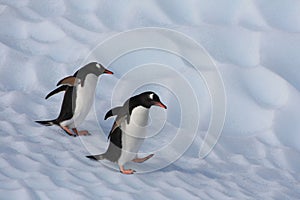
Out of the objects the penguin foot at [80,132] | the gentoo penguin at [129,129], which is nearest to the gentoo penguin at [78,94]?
the penguin foot at [80,132]

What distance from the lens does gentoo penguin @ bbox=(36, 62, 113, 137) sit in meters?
2.33

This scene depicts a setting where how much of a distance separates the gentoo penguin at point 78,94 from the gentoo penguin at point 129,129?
0.66 ft

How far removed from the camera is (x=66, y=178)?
2.04 m

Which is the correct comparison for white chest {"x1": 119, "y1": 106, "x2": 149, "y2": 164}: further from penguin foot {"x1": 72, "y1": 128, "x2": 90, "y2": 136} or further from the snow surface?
penguin foot {"x1": 72, "y1": 128, "x2": 90, "y2": 136}

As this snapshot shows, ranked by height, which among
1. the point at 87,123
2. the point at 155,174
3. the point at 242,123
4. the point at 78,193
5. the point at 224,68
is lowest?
the point at 78,193

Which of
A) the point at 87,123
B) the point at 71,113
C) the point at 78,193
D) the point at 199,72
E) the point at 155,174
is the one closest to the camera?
the point at 78,193

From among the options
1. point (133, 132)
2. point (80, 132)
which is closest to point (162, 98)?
point (80, 132)

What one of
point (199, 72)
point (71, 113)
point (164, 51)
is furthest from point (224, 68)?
point (71, 113)

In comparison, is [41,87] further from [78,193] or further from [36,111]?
[78,193]

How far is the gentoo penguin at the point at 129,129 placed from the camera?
2.10 metres

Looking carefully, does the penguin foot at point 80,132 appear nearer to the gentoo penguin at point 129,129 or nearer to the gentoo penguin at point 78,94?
the gentoo penguin at point 78,94

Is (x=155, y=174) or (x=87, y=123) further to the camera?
(x=87, y=123)

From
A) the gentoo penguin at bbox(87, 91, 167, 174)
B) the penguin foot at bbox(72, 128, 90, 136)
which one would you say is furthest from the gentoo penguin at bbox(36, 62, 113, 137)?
the gentoo penguin at bbox(87, 91, 167, 174)

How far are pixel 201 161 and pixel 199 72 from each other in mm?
534
